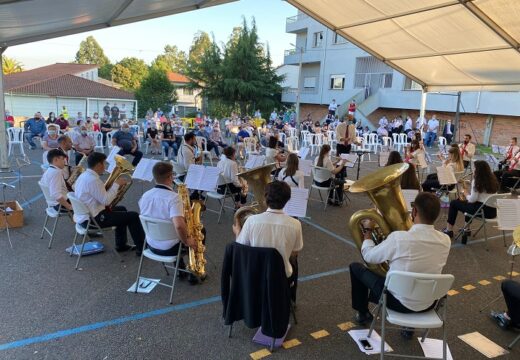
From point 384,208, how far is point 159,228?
219 cm

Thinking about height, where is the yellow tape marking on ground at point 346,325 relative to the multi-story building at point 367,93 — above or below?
below

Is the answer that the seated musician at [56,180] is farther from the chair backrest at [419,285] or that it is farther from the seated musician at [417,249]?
the chair backrest at [419,285]

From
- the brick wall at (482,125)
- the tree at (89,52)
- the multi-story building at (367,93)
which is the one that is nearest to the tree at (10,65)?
the tree at (89,52)

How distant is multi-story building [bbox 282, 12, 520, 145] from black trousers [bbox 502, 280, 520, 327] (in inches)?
792

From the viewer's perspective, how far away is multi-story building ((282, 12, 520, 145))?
68.7 ft

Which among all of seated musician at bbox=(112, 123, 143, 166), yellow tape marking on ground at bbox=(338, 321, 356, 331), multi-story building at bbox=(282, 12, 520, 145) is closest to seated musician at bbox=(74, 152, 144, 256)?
yellow tape marking on ground at bbox=(338, 321, 356, 331)

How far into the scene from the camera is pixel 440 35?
862 centimetres

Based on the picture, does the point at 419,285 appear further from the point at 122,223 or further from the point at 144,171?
the point at 144,171

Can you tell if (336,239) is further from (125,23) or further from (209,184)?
(125,23)

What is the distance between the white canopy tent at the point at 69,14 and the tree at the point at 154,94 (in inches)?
1142

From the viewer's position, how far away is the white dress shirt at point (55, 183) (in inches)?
190

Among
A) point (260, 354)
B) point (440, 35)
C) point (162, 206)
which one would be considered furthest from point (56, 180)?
point (440, 35)

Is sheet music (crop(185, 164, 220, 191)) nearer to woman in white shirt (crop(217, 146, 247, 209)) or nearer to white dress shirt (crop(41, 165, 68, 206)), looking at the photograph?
woman in white shirt (crop(217, 146, 247, 209))

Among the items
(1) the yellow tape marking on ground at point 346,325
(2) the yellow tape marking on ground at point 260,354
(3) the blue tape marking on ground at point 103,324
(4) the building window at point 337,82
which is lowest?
(3) the blue tape marking on ground at point 103,324
